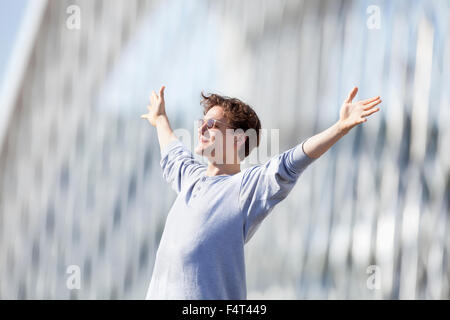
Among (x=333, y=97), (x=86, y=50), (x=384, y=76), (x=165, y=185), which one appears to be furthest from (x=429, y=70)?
(x=86, y=50)

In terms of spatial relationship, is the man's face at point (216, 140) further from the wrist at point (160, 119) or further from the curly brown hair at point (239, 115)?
the wrist at point (160, 119)

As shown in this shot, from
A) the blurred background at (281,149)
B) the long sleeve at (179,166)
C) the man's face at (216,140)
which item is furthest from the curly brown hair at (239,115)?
the blurred background at (281,149)

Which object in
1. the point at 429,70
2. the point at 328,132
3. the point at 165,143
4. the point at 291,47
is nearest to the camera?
the point at 328,132

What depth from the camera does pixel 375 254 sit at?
12.9 feet

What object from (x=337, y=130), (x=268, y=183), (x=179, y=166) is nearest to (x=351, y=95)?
(x=337, y=130)

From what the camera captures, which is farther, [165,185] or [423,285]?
[165,185]

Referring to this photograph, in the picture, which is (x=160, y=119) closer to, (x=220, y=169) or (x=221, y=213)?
(x=220, y=169)

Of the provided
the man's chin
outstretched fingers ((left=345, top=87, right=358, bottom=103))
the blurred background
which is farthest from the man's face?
the blurred background

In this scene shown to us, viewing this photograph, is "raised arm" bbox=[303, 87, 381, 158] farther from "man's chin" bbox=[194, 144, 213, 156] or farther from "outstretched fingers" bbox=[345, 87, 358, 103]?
"man's chin" bbox=[194, 144, 213, 156]

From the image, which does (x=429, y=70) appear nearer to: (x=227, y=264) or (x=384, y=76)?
(x=384, y=76)

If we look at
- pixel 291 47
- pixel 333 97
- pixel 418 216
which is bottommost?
pixel 418 216

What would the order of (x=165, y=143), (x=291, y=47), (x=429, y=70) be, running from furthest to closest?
(x=291, y=47) → (x=429, y=70) → (x=165, y=143)

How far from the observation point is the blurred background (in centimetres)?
390

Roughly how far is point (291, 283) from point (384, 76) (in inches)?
57.9
